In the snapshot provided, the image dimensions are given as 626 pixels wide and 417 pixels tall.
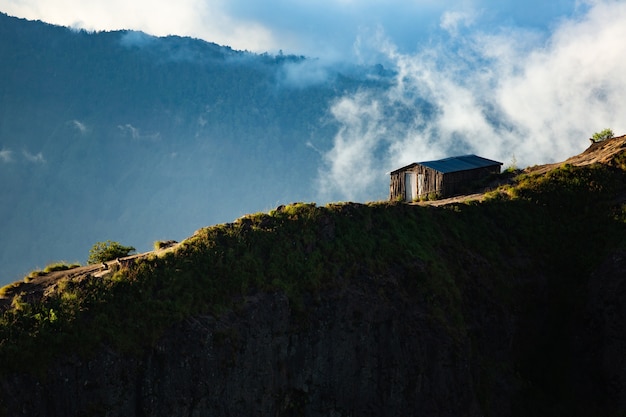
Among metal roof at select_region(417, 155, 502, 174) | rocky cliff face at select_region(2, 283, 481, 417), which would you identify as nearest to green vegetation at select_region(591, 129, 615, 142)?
metal roof at select_region(417, 155, 502, 174)

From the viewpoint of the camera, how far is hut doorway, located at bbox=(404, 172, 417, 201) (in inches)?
1799

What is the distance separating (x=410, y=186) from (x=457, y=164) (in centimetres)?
398

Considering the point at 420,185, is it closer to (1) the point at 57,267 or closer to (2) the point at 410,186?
(2) the point at 410,186

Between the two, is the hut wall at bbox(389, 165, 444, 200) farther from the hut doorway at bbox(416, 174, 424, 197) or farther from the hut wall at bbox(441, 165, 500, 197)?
the hut wall at bbox(441, 165, 500, 197)

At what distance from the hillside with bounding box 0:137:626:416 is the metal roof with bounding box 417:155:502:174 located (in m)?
8.68

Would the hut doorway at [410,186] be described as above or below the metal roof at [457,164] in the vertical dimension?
below

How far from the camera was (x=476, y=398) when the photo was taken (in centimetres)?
2742

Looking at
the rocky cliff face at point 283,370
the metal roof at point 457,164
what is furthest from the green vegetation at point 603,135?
the rocky cliff face at point 283,370

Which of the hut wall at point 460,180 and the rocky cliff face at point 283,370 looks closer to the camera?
the rocky cliff face at point 283,370

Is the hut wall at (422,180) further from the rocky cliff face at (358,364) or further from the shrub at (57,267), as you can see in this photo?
the shrub at (57,267)

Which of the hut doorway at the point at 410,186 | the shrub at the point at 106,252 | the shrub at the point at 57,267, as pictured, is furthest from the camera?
the hut doorway at the point at 410,186

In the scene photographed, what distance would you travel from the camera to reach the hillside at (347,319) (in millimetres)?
21766

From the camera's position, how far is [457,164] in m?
46.3

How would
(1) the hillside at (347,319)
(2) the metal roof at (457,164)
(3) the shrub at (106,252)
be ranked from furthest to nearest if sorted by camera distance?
(2) the metal roof at (457,164)
(3) the shrub at (106,252)
(1) the hillside at (347,319)
